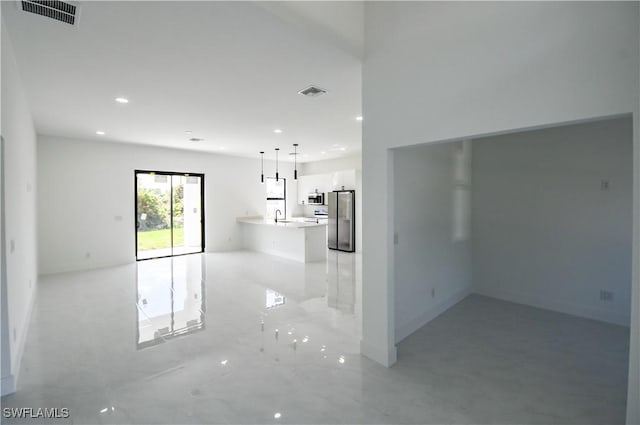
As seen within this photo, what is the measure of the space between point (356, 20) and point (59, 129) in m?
6.13

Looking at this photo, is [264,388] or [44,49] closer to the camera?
[264,388]

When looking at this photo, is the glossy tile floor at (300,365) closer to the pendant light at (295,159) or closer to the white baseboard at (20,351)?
the white baseboard at (20,351)

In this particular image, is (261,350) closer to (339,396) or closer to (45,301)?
(339,396)

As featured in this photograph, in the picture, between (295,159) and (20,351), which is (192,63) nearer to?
(20,351)

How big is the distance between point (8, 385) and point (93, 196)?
18.3ft

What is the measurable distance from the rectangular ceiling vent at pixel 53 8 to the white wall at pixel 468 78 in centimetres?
237

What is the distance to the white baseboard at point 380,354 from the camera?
9.20 feet

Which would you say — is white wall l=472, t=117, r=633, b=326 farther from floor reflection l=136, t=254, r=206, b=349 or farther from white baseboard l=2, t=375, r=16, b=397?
white baseboard l=2, t=375, r=16, b=397

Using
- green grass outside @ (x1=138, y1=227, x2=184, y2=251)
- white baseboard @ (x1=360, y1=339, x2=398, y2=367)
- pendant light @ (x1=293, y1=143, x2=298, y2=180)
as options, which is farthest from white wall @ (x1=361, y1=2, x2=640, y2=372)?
green grass outside @ (x1=138, y1=227, x2=184, y2=251)

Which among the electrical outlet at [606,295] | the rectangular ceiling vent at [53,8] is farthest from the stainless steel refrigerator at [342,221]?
the rectangular ceiling vent at [53,8]

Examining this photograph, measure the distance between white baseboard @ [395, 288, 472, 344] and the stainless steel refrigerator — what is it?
427cm

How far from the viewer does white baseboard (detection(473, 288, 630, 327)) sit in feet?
12.2

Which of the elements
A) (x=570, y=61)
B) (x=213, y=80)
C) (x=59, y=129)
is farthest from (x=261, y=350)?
(x=59, y=129)

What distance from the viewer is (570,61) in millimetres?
1759
